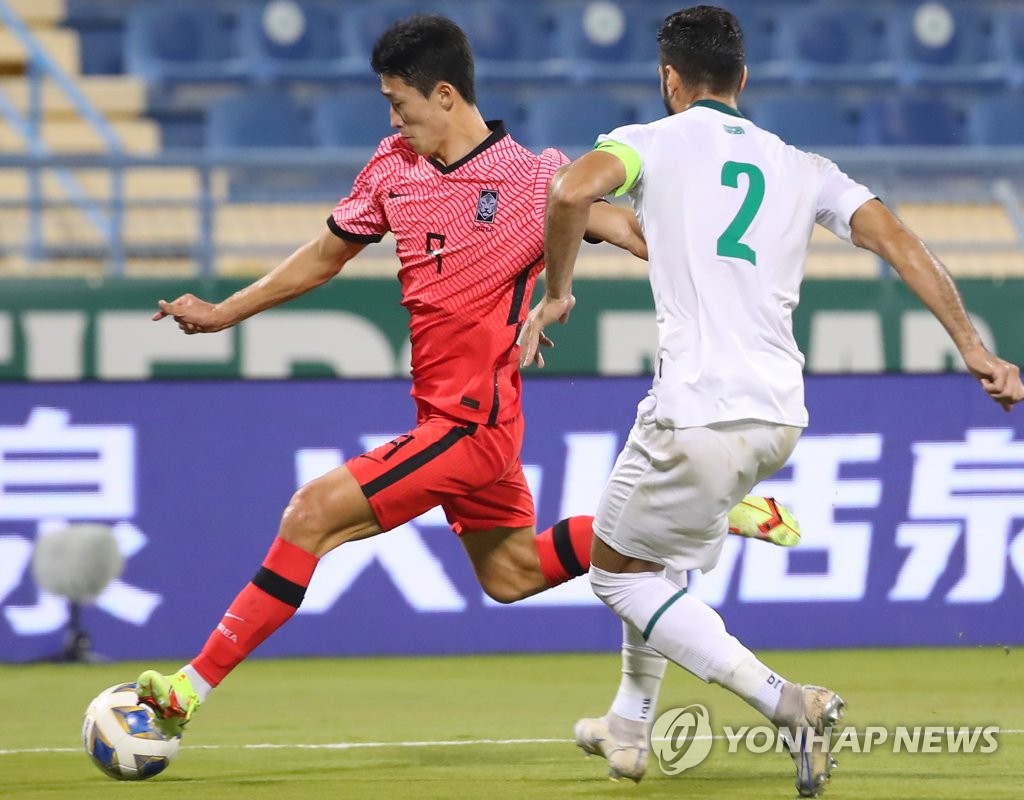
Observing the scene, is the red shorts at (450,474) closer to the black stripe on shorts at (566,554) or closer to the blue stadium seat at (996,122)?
the black stripe on shorts at (566,554)

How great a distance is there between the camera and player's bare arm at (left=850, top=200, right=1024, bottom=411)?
173 inches

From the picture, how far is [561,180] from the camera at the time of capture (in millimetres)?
4453

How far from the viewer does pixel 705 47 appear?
4633 mm

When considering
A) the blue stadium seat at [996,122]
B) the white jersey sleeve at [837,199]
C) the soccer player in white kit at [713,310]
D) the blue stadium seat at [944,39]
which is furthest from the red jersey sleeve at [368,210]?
the blue stadium seat at [944,39]

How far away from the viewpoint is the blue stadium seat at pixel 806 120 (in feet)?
45.7

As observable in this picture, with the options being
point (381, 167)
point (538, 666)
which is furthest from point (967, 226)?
point (381, 167)

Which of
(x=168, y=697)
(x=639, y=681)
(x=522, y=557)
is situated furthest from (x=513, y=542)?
(x=168, y=697)

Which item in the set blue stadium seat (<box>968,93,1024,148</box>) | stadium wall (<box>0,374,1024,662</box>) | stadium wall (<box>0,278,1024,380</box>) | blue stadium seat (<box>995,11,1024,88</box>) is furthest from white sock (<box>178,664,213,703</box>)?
blue stadium seat (<box>995,11,1024,88</box>)

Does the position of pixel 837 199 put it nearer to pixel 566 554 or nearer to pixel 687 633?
pixel 687 633

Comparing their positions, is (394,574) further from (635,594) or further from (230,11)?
(230,11)

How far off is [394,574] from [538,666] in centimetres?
92

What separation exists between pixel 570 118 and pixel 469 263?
8531 mm

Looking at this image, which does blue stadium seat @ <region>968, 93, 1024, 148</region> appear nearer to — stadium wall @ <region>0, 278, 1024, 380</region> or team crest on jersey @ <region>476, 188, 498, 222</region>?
stadium wall @ <region>0, 278, 1024, 380</region>

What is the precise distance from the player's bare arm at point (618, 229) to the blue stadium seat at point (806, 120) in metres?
8.47
